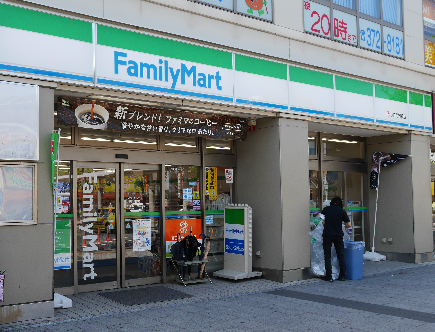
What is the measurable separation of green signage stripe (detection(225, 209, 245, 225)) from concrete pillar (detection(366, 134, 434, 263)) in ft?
16.5

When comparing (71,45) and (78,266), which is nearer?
(71,45)

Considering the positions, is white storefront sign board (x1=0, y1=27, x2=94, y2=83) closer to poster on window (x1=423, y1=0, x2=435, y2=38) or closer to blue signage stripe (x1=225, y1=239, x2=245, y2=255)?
blue signage stripe (x1=225, y1=239, x2=245, y2=255)

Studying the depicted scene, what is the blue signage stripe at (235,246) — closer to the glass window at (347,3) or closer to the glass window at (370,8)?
the glass window at (347,3)

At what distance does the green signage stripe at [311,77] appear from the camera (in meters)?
9.84

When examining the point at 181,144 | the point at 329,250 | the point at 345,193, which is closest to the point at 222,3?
the point at 181,144

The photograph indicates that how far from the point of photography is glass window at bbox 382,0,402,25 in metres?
12.1

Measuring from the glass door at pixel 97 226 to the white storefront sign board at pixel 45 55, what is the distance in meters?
2.05

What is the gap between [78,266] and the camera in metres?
8.34

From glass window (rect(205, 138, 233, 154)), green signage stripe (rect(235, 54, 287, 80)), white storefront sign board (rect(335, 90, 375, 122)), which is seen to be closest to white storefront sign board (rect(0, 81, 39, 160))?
green signage stripe (rect(235, 54, 287, 80))

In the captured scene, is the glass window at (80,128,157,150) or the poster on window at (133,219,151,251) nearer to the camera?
the glass window at (80,128,157,150)

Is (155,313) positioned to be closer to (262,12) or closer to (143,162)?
(143,162)

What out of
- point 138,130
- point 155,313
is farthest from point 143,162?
point 155,313

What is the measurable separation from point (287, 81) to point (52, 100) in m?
4.83

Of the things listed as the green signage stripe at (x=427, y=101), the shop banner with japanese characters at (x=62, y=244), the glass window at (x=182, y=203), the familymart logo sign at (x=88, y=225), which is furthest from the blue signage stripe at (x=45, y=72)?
the green signage stripe at (x=427, y=101)
